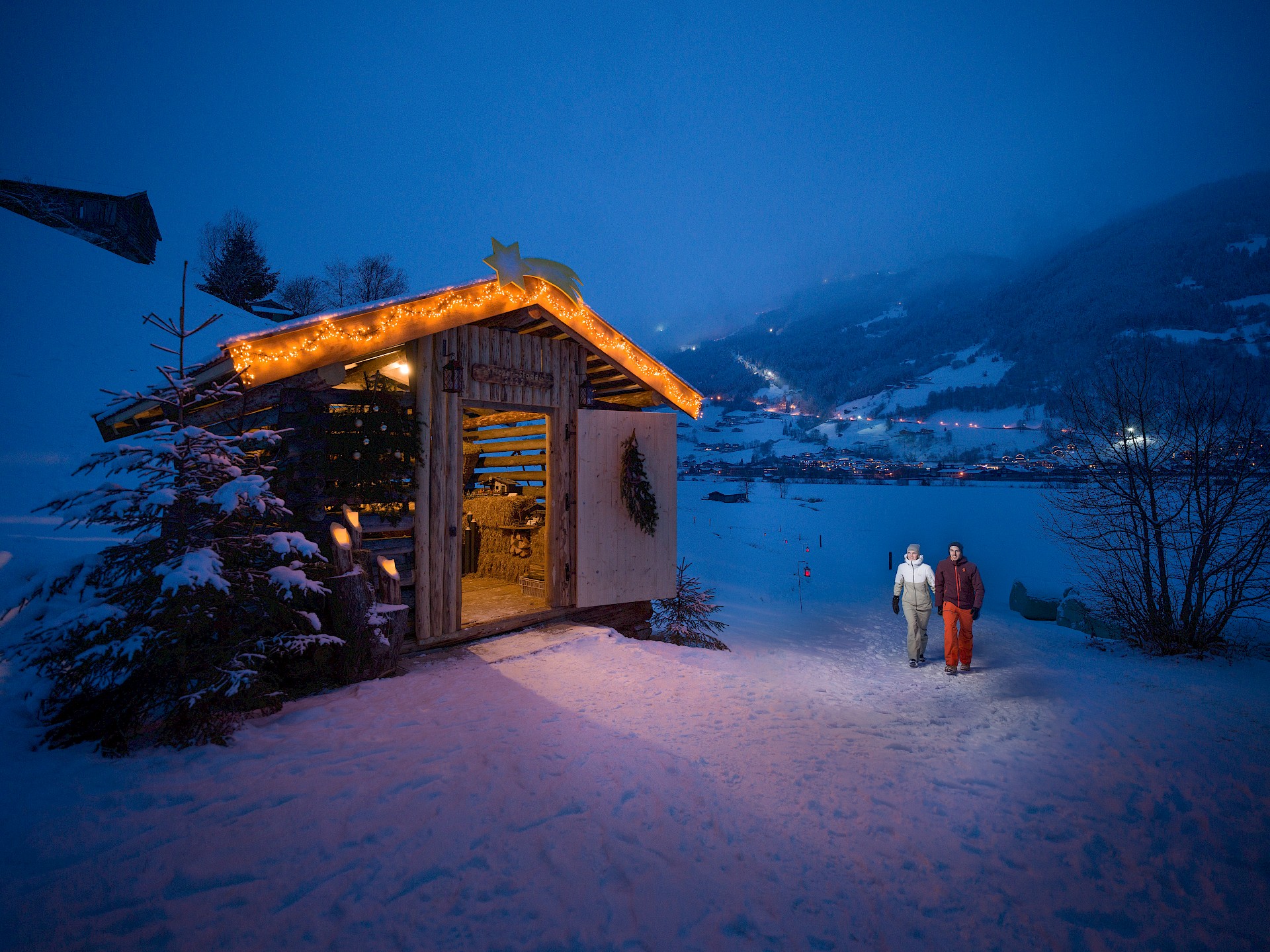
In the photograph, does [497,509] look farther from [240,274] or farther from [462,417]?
[240,274]

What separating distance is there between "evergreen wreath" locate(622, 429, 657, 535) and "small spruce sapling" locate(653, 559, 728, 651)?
8.38ft

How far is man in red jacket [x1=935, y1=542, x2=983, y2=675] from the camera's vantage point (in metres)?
6.94

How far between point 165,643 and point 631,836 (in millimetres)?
3050

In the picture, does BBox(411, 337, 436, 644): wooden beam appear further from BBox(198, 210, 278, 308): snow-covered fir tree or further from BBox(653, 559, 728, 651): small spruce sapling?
BBox(198, 210, 278, 308): snow-covered fir tree

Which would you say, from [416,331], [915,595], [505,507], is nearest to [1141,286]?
[915,595]

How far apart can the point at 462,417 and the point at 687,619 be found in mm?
5907

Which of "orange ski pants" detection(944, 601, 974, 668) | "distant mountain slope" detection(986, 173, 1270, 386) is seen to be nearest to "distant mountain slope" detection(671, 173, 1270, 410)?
"distant mountain slope" detection(986, 173, 1270, 386)

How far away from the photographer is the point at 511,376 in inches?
271

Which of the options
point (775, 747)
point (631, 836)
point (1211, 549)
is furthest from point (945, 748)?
point (1211, 549)

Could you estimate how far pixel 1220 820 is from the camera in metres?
3.40

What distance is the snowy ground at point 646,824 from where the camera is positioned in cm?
228

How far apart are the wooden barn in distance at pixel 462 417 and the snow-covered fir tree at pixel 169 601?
110cm

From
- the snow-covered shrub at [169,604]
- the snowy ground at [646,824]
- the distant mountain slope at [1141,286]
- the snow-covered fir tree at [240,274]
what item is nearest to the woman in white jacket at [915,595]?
the snowy ground at [646,824]

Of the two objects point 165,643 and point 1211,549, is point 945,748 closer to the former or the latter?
point 165,643
